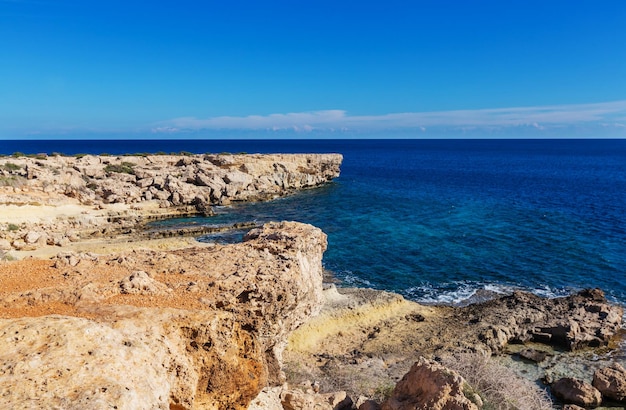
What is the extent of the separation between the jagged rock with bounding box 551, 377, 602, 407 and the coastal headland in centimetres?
5

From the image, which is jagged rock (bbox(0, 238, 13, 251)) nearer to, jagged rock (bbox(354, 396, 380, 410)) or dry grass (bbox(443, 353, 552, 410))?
jagged rock (bbox(354, 396, 380, 410))

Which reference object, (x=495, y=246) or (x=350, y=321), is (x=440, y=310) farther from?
(x=495, y=246)

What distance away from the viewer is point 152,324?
8867mm

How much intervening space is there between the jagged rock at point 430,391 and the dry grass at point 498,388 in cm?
253

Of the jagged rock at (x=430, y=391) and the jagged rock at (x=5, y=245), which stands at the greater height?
the jagged rock at (x=430, y=391)

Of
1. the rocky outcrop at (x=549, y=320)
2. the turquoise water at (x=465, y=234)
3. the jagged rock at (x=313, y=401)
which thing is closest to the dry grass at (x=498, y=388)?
the jagged rock at (x=313, y=401)

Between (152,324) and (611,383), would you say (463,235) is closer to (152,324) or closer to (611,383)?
(611,383)

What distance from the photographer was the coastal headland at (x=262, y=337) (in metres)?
7.45

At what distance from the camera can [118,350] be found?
25.1ft

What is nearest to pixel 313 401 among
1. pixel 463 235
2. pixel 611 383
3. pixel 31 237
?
pixel 611 383

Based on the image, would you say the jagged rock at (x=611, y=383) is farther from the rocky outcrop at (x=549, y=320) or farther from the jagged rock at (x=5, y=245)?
the jagged rock at (x=5, y=245)

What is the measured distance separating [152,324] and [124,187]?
181ft

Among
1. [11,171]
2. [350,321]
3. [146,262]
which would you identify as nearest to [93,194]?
[11,171]

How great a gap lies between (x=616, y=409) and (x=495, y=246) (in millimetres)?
25403
